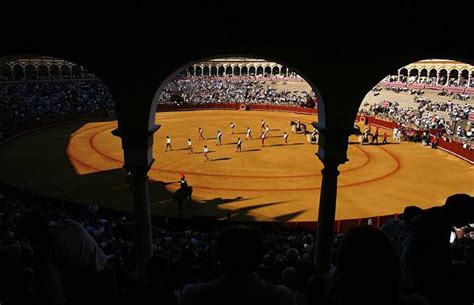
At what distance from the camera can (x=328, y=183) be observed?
7621 millimetres

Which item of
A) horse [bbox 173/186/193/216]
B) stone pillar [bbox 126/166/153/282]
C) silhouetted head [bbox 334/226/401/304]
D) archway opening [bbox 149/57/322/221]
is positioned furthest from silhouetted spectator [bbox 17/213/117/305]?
horse [bbox 173/186/193/216]

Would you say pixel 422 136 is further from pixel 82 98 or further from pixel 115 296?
pixel 82 98

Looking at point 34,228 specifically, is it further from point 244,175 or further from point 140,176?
point 244,175

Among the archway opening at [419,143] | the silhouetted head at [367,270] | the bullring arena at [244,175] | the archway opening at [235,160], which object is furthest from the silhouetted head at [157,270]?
the archway opening at [419,143]

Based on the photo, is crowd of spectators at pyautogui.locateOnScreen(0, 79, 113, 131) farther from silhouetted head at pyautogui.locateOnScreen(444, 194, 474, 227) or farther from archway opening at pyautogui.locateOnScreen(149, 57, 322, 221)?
silhouetted head at pyautogui.locateOnScreen(444, 194, 474, 227)

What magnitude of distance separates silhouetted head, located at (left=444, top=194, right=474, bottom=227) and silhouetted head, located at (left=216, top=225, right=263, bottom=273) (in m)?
1.56

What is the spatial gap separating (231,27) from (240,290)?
5.57m

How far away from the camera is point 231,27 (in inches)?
272

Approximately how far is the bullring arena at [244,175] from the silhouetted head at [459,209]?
41.2ft

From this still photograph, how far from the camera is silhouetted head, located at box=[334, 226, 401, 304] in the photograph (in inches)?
78.0

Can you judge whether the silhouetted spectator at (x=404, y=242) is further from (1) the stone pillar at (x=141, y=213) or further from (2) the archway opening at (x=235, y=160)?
(1) the stone pillar at (x=141, y=213)

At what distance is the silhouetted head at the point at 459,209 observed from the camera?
2891mm

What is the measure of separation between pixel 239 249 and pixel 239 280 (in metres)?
0.17

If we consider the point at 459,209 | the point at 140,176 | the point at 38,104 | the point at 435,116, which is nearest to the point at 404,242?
the point at 459,209
